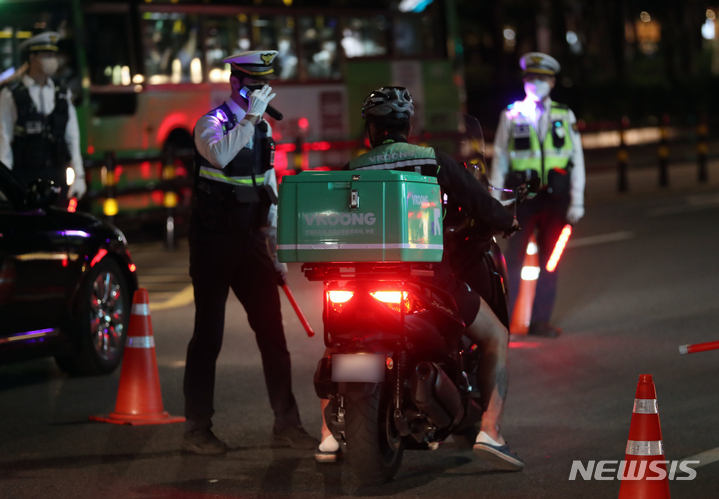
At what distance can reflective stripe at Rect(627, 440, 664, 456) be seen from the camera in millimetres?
4566

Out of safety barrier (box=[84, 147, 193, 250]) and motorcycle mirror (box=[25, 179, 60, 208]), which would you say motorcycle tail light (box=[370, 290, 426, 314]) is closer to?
motorcycle mirror (box=[25, 179, 60, 208])

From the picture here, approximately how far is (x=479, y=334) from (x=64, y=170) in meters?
4.96

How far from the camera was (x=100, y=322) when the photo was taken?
809 centimetres

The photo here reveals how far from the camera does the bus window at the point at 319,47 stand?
20094 millimetres

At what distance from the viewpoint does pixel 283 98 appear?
65.2 feet

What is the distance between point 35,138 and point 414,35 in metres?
13.5

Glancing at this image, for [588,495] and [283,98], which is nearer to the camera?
[588,495]

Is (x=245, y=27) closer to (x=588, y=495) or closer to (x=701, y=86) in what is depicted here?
(x=588, y=495)

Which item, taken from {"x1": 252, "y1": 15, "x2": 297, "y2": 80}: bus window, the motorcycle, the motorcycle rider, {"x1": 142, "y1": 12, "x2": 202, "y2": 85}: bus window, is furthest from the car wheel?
{"x1": 252, "y1": 15, "x2": 297, "y2": 80}: bus window

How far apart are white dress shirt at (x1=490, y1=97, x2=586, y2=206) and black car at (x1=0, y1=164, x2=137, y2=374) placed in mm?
2890

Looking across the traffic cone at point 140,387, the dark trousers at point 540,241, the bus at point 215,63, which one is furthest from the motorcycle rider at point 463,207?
the bus at point 215,63

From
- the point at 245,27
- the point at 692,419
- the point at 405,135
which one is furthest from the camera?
the point at 245,27

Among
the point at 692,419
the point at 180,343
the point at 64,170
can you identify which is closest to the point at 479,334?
the point at 692,419

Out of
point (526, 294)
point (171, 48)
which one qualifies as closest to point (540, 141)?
point (526, 294)
